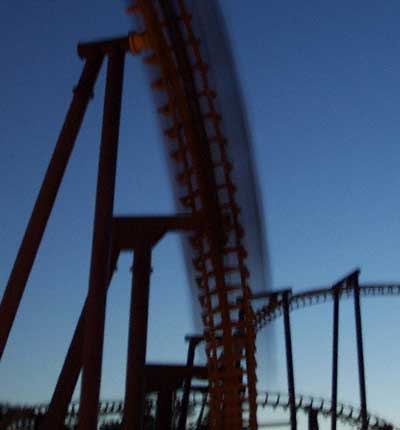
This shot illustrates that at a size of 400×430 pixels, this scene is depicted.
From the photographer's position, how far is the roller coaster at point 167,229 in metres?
7.31

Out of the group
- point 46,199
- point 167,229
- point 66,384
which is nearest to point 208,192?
point 167,229

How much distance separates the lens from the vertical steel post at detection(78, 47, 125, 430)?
666 centimetres

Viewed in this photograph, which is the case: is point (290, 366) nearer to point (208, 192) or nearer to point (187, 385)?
point (187, 385)

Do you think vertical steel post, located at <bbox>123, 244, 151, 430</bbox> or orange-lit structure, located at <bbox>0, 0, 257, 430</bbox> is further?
vertical steel post, located at <bbox>123, 244, 151, 430</bbox>

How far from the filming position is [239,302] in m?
11.1

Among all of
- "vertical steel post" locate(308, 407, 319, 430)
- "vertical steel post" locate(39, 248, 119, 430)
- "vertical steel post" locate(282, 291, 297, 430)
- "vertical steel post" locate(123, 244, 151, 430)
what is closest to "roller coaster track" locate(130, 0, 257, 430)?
"vertical steel post" locate(123, 244, 151, 430)

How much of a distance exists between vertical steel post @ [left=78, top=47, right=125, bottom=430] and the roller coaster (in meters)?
0.01

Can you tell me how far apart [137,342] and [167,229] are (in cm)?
164

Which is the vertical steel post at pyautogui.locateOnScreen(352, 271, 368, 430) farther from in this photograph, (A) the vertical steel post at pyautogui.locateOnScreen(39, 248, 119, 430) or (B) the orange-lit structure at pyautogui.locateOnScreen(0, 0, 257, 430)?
(A) the vertical steel post at pyautogui.locateOnScreen(39, 248, 119, 430)

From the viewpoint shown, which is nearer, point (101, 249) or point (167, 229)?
point (101, 249)

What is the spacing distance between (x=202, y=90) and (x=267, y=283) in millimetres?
5767

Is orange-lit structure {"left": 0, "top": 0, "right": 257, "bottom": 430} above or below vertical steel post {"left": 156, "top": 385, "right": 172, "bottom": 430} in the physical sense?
above

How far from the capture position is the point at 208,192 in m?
9.75

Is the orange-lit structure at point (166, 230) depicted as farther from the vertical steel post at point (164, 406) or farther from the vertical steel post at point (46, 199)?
the vertical steel post at point (164, 406)
